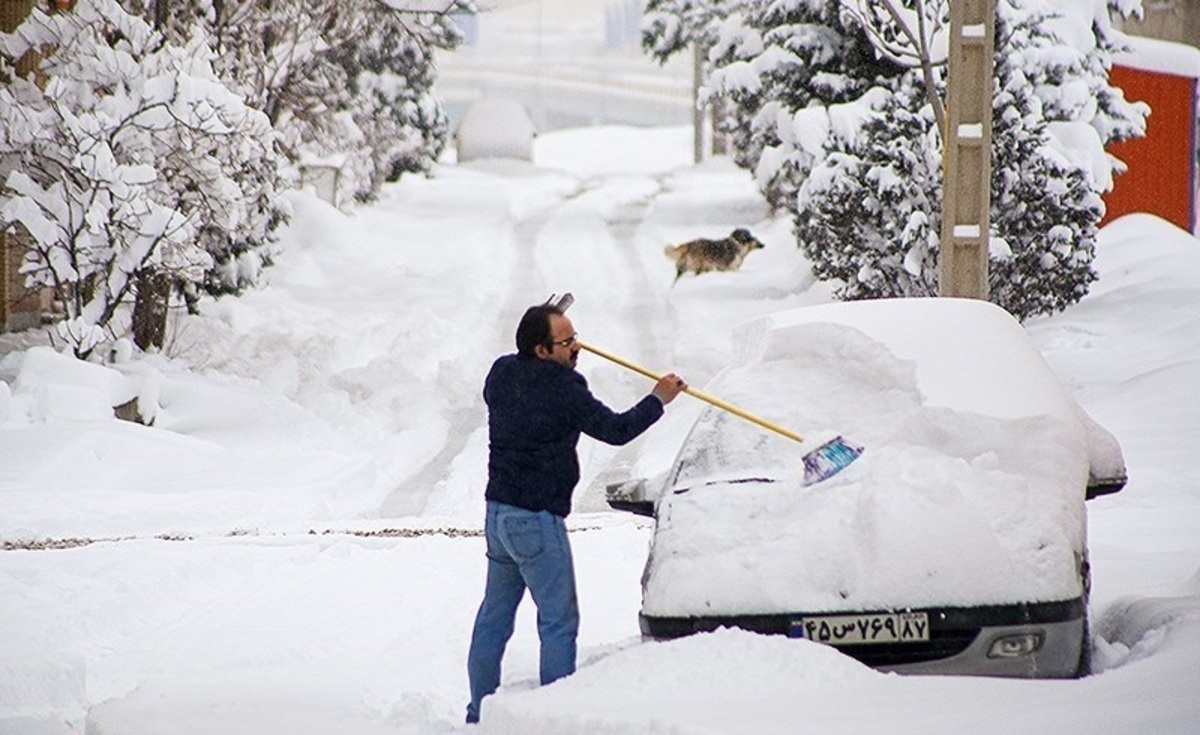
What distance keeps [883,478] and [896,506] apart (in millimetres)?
186

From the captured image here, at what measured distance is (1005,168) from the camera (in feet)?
57.8

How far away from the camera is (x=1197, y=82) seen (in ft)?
75.9

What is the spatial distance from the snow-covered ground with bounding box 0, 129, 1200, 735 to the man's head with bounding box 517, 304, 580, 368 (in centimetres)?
121

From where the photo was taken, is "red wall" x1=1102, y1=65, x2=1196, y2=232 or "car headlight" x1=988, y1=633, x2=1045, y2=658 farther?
"red wall" x1=1102, y1=65, x2=1196, y2=232

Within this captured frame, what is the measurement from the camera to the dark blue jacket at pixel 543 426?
20.7 feet

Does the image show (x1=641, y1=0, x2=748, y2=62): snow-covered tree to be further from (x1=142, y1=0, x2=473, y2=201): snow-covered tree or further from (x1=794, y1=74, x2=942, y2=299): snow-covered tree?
(x1=794, y1=74, x2=942, y2=299): snow-covered tree

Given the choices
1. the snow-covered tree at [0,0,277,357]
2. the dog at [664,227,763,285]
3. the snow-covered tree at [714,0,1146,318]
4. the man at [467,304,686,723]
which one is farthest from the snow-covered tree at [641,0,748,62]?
the man at [467,304,686,723]

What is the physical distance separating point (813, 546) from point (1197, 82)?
19.1 m

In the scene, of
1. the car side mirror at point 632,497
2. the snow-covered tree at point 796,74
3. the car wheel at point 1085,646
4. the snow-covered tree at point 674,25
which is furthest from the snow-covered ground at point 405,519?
the snow-covered tree at point 674,25

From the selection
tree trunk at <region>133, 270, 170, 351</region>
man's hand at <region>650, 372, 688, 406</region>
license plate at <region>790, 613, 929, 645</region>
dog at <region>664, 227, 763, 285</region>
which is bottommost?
dog at <region>664, 227, 763, 285</region>

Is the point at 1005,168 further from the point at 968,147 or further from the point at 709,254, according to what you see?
the point at 709,254

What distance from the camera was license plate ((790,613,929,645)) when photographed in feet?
19.4

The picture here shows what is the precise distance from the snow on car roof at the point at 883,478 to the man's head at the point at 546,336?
0.78 metres

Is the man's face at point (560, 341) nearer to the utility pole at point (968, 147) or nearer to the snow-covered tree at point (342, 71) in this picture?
the utility pole at point (968, 147)
